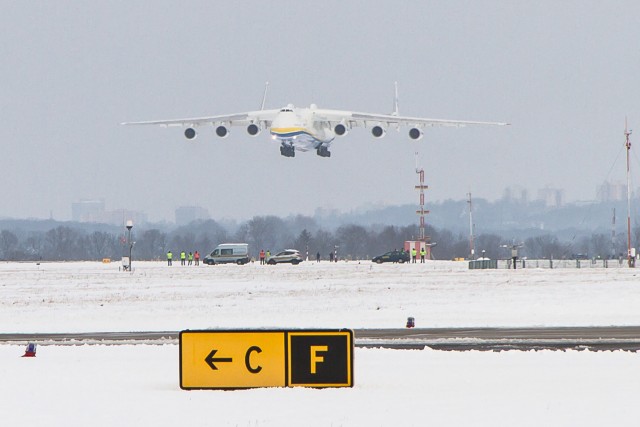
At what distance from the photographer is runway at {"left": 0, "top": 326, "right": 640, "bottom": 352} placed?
21266 mm

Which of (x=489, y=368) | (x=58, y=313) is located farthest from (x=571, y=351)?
(x=58, y=313)

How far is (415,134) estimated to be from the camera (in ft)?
226

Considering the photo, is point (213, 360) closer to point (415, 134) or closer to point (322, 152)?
point (415, 134)

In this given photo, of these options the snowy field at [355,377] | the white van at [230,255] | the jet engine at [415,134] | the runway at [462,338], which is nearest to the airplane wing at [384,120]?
the jet engine at [415,134]

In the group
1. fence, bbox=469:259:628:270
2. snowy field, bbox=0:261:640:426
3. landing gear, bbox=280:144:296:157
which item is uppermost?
landing gear, bbox=280:144:296:157

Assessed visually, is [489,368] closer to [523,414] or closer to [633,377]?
[633,377]

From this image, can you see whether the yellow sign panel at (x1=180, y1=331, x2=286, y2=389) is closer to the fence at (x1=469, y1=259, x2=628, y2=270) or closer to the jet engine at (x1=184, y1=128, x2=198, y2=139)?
the jet engine at (x1=184, y1=128, x2=198, y2=139)

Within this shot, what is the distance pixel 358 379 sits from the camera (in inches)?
611

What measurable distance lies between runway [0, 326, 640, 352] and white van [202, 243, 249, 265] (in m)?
62.7

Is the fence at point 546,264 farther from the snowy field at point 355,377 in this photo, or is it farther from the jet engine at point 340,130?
the snowy field at point 355,377

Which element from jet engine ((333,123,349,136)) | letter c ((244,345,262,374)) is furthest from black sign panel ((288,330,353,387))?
jet engine ((333,123,349,136))

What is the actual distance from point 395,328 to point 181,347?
45.9 ft

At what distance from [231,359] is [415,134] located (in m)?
55.6

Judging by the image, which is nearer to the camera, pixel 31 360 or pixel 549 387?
pixel 549 387
